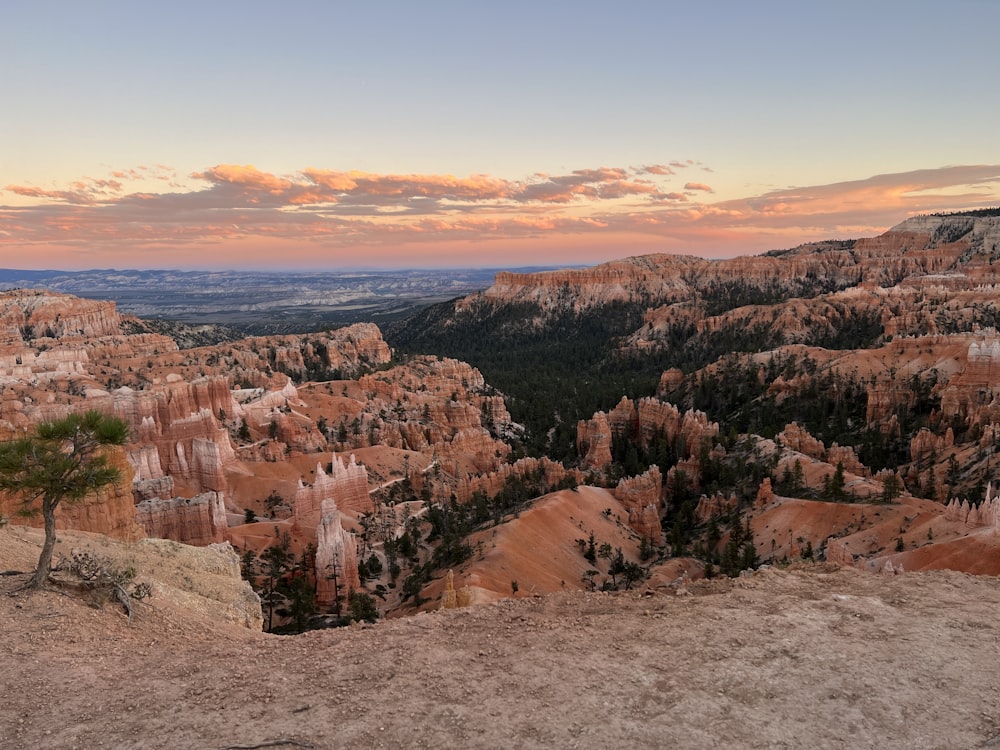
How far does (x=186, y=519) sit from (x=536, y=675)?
27.9 metres

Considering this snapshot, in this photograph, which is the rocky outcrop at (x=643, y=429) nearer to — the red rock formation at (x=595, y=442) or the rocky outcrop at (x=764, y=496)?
the red rock formation at (x=595, y=442)

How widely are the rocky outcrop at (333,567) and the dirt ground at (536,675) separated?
18634 millimetres

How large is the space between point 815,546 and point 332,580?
77.7 feet

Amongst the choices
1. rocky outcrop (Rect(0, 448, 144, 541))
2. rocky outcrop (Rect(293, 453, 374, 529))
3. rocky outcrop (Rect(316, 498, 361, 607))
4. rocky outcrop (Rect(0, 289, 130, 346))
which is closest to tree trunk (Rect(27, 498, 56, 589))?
rocky outcrop (Rect(0, 448, 144, 541))

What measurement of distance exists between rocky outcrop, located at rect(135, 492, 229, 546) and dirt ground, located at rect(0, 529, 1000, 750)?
2081 cm

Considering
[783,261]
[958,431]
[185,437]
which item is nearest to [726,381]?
[958,431]

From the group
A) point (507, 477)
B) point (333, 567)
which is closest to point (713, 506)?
point (507, 477)

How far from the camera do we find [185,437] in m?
45.6

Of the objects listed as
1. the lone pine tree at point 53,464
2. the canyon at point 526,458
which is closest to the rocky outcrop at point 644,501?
the canyon at point 526,458

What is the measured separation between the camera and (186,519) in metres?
32.0

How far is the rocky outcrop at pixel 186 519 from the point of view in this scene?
101ft

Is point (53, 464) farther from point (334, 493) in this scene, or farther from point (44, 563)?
point (334, 493)

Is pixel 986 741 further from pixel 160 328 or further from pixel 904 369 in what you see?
pixel 160 328

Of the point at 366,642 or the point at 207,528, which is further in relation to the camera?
the point at 207,528
